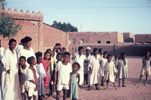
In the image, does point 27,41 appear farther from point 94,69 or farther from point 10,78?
point 94,69

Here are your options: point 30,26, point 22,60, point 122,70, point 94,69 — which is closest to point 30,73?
point 22,60

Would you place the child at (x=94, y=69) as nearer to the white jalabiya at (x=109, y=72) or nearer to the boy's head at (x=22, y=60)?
the white jalabiya at (x=109, y=72)

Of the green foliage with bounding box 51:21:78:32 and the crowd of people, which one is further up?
the green foliage with bounding box 51:21:78:32

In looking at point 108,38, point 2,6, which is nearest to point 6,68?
point 2,6

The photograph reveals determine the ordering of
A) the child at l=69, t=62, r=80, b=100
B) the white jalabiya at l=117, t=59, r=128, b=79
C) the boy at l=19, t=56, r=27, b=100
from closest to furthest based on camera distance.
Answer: the boy at l=19, t=56, r=27, b=100 < the child at l=69, t=62, r=80, b=100 < the white jalabiya at l=117, t=59, r=128, b=79

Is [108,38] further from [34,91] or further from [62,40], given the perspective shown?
[34,91]

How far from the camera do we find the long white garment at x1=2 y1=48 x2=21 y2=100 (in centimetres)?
396

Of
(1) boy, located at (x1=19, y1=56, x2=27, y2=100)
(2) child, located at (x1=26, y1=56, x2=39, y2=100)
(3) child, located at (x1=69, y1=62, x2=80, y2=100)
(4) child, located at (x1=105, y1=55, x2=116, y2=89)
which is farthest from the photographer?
(4) child, located at (x1=105, y1=55, x2=116, y2=89)

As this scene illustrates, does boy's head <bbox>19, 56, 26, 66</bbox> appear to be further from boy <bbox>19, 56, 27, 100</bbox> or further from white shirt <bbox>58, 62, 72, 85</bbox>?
white shirt <bbox>58, 62, 72, 85</bbox>

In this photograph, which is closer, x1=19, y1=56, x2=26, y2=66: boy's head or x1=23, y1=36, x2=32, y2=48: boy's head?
x1=19, y1=56, x2=26, y2=66: boy's head

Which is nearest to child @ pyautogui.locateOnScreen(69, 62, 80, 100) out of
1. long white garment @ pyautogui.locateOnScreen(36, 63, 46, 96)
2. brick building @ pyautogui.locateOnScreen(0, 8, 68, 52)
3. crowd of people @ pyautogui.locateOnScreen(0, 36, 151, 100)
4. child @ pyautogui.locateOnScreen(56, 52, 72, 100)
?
crowd of people @ pyautogui.locateOnScreen(0, 36, 151, 100)

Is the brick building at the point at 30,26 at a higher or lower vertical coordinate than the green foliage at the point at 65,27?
lower

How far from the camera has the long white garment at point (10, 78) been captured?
13.0 feet

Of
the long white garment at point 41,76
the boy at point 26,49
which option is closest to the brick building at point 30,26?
the long white garment at point 41,76
